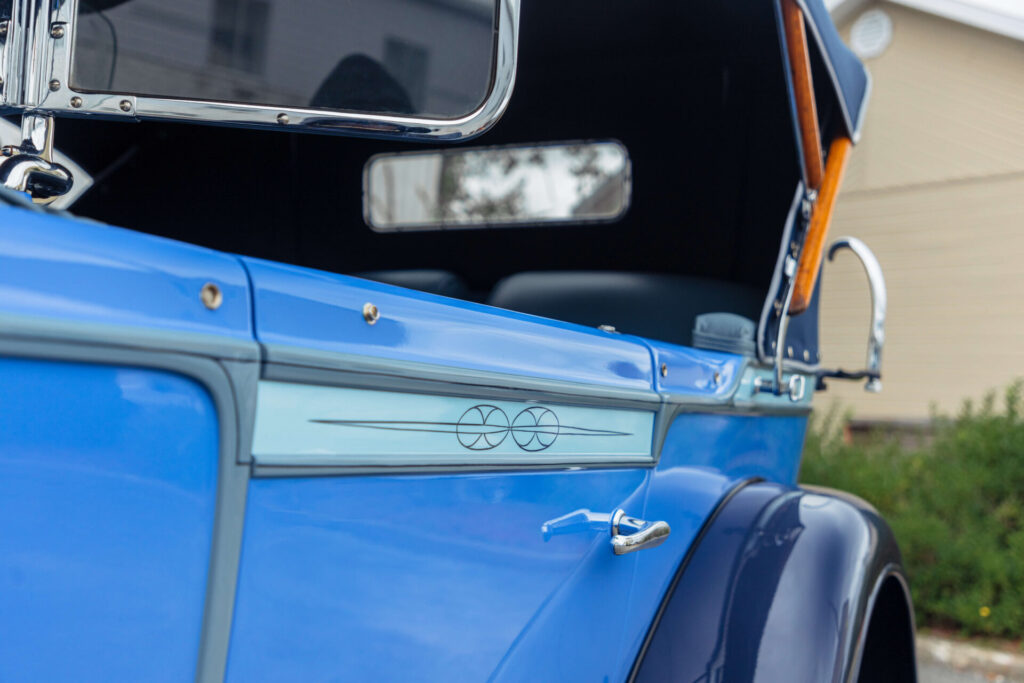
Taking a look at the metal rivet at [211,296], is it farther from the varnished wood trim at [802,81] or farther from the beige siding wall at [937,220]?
the beige siding wall at [937,220]

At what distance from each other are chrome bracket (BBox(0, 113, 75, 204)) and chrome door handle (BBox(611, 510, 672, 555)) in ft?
3.06

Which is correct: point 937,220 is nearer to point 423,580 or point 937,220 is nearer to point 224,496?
point 423,580

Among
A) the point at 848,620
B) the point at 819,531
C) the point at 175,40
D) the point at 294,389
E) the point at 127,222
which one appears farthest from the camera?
the point at 127,222

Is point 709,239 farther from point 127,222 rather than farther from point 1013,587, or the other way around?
point 1013,587

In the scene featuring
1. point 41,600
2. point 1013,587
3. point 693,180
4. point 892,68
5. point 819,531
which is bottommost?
point 1013,587

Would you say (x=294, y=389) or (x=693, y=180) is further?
(x=693, y=180)

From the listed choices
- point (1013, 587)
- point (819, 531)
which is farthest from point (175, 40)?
point (1013, 587)

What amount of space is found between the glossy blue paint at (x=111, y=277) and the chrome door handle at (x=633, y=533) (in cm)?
78

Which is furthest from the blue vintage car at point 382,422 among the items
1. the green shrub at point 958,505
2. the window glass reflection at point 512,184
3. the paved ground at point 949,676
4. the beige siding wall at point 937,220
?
the beige siding wall at point 937,220

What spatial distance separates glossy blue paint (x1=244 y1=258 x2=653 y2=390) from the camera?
0.86 m

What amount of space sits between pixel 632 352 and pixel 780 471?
105 cm

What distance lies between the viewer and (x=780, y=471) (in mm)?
2355

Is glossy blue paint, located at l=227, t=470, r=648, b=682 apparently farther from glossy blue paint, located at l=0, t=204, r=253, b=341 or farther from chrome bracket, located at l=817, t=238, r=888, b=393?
chrome bracket, located at l=817, t=238, r=888, b=393

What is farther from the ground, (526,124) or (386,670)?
(526,124)
